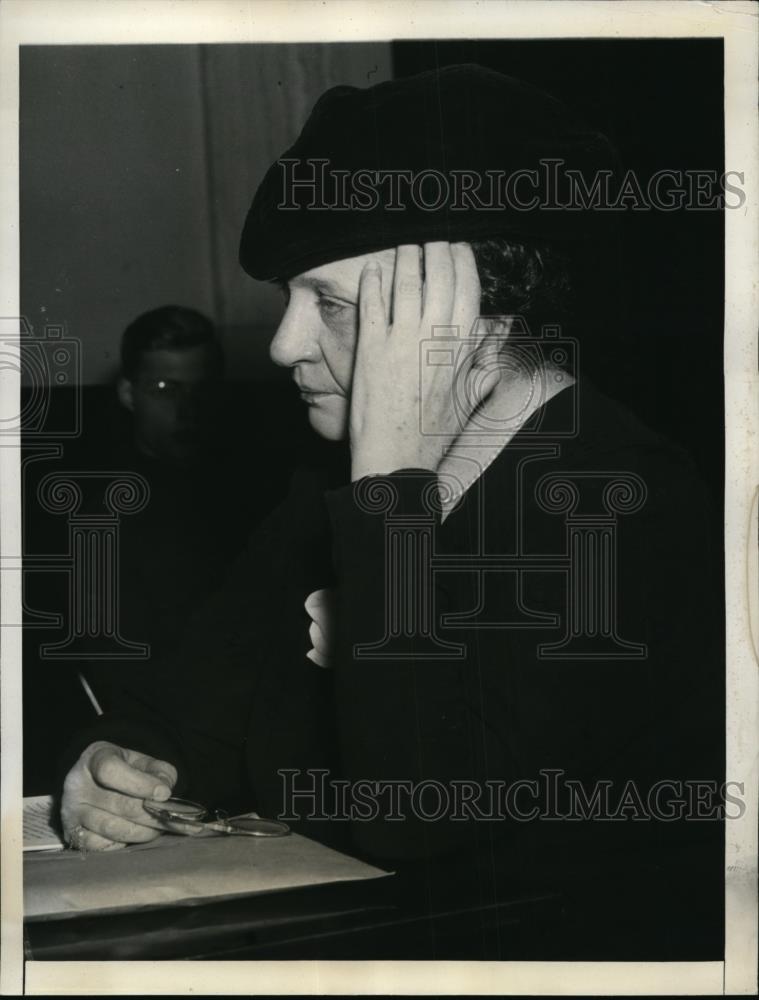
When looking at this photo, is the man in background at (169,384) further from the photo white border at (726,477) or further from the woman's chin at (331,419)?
the photo white border at (726,477)

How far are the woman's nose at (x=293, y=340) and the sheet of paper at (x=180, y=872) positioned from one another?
598 mm

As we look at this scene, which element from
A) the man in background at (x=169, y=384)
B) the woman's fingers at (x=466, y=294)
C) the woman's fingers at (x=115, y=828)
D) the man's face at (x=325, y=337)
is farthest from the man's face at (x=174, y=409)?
the woman's fingers at (x=115, y=828)

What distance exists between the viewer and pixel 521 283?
1.36 metres

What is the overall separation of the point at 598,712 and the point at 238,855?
18.7 inches

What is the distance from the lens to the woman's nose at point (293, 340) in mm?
1379

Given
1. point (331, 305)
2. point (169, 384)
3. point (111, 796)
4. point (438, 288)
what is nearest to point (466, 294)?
point (438, 288)

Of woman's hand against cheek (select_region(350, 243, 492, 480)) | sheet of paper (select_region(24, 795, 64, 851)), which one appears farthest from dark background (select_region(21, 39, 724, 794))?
sheet of paper (select_region(24, 795, 64, 851))

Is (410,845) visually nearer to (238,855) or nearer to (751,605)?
(238,855)

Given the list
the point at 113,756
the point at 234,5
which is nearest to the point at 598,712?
the point at 113,756

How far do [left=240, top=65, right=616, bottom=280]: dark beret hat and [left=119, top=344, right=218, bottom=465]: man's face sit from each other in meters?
0.20

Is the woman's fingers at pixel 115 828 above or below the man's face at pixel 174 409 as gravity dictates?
below

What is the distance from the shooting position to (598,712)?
A: 134cm

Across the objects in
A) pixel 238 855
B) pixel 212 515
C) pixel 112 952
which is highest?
pixel 212 515

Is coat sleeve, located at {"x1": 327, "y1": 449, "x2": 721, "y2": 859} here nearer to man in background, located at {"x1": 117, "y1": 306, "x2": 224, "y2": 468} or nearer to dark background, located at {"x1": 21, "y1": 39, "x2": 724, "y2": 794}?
dark background, located at {"x1": 21, "y1": 39, "x2": 724, "y2": 794}
